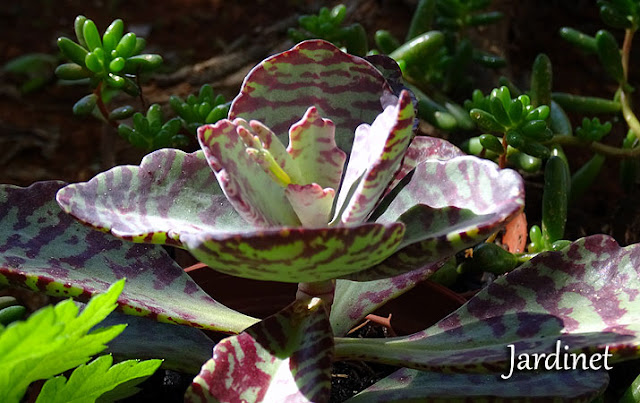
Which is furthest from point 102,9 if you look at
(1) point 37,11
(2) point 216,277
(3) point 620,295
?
(3) point 620,295

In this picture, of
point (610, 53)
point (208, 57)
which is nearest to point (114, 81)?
point (610, 53)

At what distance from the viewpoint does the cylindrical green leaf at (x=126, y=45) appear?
1.15 meters

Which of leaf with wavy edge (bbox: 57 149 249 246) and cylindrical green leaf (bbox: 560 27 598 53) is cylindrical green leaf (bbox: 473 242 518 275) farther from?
cylindrical green leaf (bbox: 560 27 598 53)

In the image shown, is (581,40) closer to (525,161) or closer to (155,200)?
(525,161)

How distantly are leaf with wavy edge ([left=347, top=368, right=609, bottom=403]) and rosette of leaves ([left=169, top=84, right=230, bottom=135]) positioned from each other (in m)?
0.50

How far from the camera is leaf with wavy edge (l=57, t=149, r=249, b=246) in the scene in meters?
0.76

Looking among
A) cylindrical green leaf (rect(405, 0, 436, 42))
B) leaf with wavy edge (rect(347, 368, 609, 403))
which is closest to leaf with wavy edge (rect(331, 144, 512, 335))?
leaf with wavy edge (rect(347, 368, 609, 403))

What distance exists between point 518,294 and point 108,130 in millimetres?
913

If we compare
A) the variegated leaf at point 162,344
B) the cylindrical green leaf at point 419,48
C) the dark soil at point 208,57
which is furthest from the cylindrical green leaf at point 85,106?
the cylindrical green leaf at point 419,48

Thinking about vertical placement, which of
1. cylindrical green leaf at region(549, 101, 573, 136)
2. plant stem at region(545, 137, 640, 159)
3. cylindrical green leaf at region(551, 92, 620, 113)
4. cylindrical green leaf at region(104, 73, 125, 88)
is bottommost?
plant stem at region(545, 137, 640, 159)

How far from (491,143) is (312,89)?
35 cm

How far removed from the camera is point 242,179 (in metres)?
0.81

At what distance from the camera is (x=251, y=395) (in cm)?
73

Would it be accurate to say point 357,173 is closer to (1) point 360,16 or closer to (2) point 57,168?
(1) point 360,16
